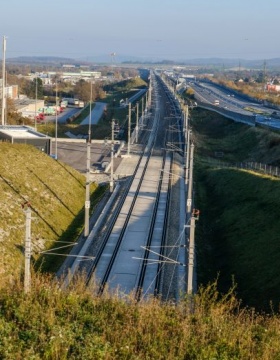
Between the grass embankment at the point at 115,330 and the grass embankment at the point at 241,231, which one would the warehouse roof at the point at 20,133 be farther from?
the grass embankment at the point at 115,330

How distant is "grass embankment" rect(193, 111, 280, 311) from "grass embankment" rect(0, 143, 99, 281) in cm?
588

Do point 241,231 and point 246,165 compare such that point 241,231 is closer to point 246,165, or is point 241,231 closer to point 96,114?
point 246,165

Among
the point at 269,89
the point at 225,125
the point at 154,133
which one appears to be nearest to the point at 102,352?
the point at 154,133

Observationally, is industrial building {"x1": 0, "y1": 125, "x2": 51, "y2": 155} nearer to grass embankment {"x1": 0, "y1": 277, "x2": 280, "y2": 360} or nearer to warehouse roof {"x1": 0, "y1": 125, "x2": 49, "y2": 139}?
warehouse roof {"x1": 0, "y1": 125, "x2": 49, "y2": 139}

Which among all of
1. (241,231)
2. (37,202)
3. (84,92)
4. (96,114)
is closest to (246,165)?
(241,231)

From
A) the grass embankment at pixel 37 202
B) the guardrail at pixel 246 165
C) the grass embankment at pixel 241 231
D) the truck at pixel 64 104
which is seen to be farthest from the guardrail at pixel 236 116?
the grass embankment at pixel 37 202

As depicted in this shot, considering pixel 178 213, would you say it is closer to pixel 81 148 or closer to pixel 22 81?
pixel 81 148

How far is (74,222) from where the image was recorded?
89.2 feet

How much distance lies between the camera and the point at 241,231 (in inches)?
965

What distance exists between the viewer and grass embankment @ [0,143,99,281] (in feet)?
70.2

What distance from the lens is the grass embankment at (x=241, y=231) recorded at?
1909 cm

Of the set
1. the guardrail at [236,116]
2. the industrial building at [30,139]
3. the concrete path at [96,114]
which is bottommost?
the concrete path at [96,114]

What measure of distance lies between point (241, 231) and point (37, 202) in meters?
9.07

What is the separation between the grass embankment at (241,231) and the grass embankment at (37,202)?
588 centimetres
